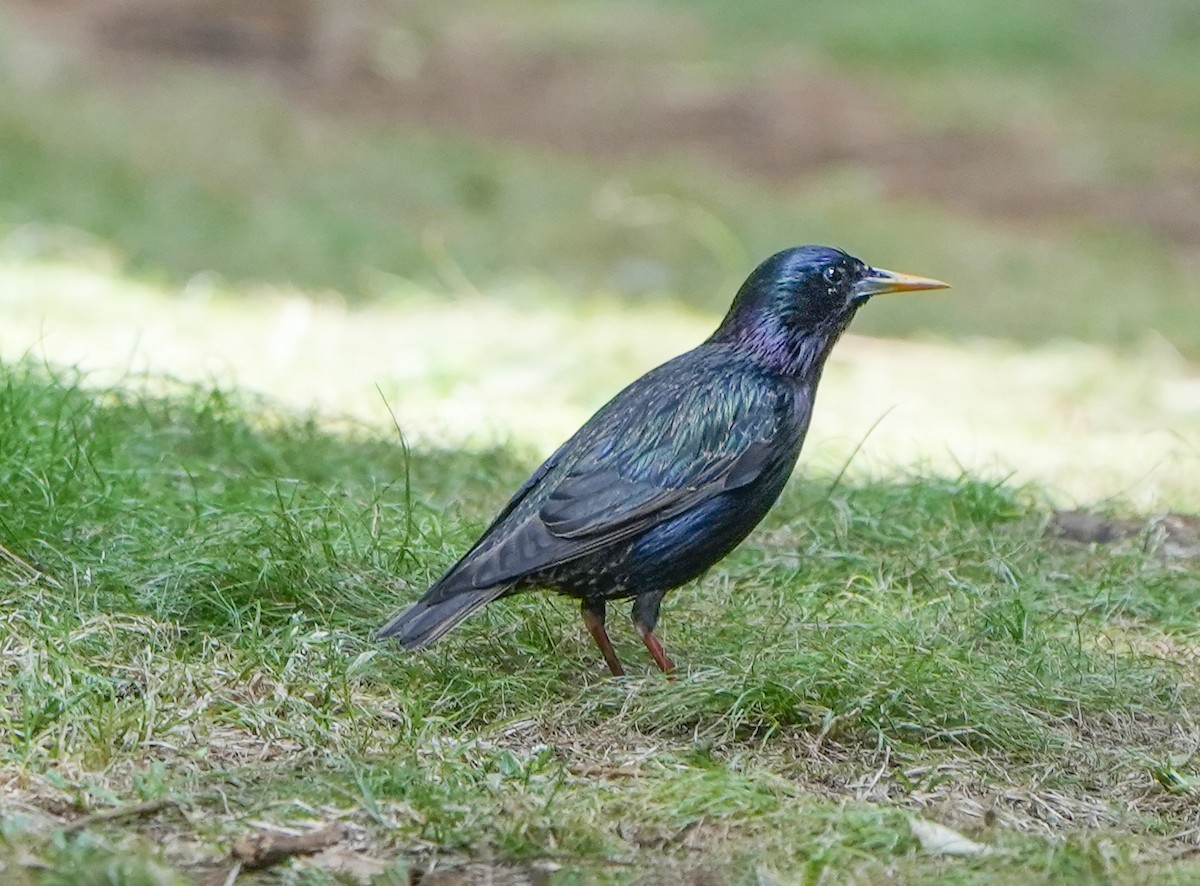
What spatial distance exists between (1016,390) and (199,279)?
383 centimetres

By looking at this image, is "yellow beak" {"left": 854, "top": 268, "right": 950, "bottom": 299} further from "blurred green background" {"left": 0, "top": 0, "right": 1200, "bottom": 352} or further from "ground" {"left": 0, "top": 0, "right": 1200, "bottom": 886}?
"blurred green background" {"left": 0, "top": 0, "right": 1200, "bottom": 352}

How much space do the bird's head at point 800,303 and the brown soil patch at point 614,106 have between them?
7.89 meters

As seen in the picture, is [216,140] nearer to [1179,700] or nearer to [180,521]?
[180,521]

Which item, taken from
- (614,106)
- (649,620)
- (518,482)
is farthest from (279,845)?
(614,106)

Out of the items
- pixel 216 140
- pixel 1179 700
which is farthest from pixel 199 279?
pixel 1179 700

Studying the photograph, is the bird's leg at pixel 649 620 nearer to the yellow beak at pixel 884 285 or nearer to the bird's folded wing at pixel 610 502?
the bird's folded wing at pixel 610 502

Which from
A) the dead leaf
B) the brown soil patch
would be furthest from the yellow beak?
the brown soil patch

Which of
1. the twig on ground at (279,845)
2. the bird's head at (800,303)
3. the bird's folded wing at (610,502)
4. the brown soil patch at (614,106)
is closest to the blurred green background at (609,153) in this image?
the brown soil patch at (614,106)

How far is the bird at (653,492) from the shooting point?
12.8ft

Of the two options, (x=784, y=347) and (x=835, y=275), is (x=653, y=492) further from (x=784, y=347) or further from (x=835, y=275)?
(x=835, y=275)

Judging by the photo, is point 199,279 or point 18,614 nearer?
point 18,614

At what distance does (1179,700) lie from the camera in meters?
4.02

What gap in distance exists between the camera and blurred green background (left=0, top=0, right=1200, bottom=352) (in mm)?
9719

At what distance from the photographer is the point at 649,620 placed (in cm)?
405
